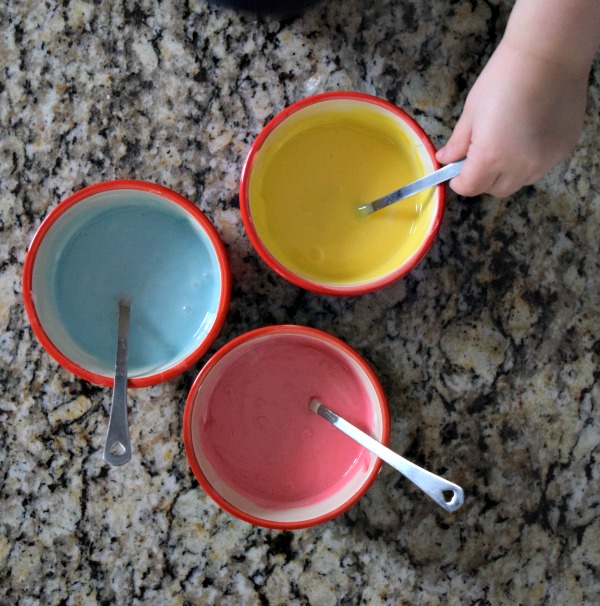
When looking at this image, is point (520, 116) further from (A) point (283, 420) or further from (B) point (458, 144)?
(A) point (283, 420)

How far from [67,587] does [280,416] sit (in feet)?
1.15

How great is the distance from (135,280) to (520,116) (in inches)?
18.7

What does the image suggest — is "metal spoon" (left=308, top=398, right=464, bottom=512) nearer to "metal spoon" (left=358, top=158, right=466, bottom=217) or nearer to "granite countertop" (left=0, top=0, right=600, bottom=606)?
"granite countertop" (left=0, top=0, right=600, bottom=606)

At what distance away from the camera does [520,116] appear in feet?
2.36

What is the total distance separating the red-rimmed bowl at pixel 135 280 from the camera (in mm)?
810

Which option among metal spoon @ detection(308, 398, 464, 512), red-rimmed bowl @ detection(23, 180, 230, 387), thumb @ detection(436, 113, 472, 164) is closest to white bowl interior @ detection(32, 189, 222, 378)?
red-rimmed bowl @ detection(23, 180, 230, 387)

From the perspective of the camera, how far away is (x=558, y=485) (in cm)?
88

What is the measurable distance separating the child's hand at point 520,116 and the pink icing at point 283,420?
0.98ft

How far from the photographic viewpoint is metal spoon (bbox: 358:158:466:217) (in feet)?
2.56

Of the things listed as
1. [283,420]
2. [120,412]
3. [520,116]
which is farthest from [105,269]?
[520,116]

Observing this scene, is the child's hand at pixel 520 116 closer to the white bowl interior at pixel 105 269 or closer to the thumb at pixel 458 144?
the thumb at pixel 458 144

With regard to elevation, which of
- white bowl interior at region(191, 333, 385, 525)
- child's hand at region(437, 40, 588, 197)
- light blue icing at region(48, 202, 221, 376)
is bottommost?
white bowl interior at region(191, 333, 385, 525)

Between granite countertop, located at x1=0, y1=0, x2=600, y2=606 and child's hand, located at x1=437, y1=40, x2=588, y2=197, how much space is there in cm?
13

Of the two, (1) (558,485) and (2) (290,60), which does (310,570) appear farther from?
(2) (290,60)
